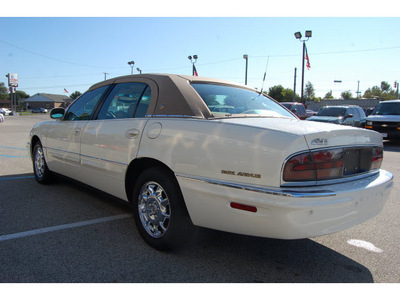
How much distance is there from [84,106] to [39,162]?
1.67 m

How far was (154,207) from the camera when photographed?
2.98m

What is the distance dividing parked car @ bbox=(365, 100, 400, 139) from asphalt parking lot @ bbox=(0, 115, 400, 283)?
10.0 m

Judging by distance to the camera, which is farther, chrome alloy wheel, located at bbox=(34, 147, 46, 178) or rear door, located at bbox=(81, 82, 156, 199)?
chrome alloy wheel, located at bbox=(34, 147, 46, 178)

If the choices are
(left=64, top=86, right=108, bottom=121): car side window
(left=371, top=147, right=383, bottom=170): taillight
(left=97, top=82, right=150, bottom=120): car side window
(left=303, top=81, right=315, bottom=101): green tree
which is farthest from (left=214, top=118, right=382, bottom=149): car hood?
(left=303, top=81, right=315, bottom=101): green tree

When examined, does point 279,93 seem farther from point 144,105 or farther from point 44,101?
point 44,101

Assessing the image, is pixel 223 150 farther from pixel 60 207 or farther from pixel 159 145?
pixel 60 207

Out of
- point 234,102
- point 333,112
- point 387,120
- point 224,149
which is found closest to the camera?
point 224,149

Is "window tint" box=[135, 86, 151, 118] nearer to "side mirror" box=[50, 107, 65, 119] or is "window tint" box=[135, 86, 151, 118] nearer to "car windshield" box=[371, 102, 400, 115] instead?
"side mirror" box=[50, 107, 65, 119]

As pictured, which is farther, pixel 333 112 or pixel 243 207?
pixel 333 112

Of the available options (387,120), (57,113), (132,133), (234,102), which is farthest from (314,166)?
(387,120)

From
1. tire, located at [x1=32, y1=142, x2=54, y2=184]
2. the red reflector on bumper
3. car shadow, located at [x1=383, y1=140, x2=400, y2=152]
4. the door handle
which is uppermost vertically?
the door handle

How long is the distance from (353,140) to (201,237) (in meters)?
1.55

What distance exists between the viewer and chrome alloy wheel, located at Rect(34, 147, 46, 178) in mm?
5229

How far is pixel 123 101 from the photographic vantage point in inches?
145
